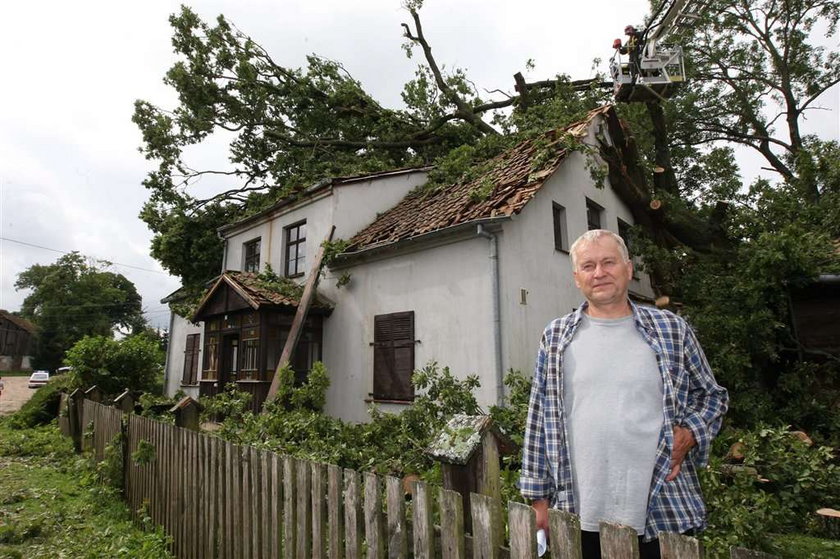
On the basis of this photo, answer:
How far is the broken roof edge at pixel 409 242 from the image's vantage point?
8.23m

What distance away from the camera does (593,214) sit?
12367 millimetres

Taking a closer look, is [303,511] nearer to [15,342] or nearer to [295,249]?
[295,249]

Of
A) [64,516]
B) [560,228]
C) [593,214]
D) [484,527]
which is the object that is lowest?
[64,516]

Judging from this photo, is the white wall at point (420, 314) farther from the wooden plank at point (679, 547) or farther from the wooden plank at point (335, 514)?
the wooden plank at point (679, 547)

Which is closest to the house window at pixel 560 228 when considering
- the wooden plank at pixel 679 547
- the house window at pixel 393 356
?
the house window at pixel 393 356

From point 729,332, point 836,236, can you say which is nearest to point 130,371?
point 729,332

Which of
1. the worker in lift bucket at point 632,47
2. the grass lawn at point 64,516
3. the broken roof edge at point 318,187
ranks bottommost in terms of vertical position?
the grass lawn at point 64,516

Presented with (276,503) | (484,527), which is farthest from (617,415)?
(276,503)

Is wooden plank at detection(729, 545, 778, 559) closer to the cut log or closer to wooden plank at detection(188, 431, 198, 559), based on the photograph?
wooden plank at detection(188, 431, 198, 559)

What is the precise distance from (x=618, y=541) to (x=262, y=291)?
10406mm

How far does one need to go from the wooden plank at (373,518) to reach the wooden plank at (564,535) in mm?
1000

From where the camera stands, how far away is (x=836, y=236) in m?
11.3

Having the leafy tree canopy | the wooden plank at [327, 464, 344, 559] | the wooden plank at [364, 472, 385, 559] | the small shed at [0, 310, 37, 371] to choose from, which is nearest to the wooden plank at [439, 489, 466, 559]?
the wooden plank at [364, 472, 385, 559]

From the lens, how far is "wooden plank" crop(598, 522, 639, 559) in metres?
1.46
